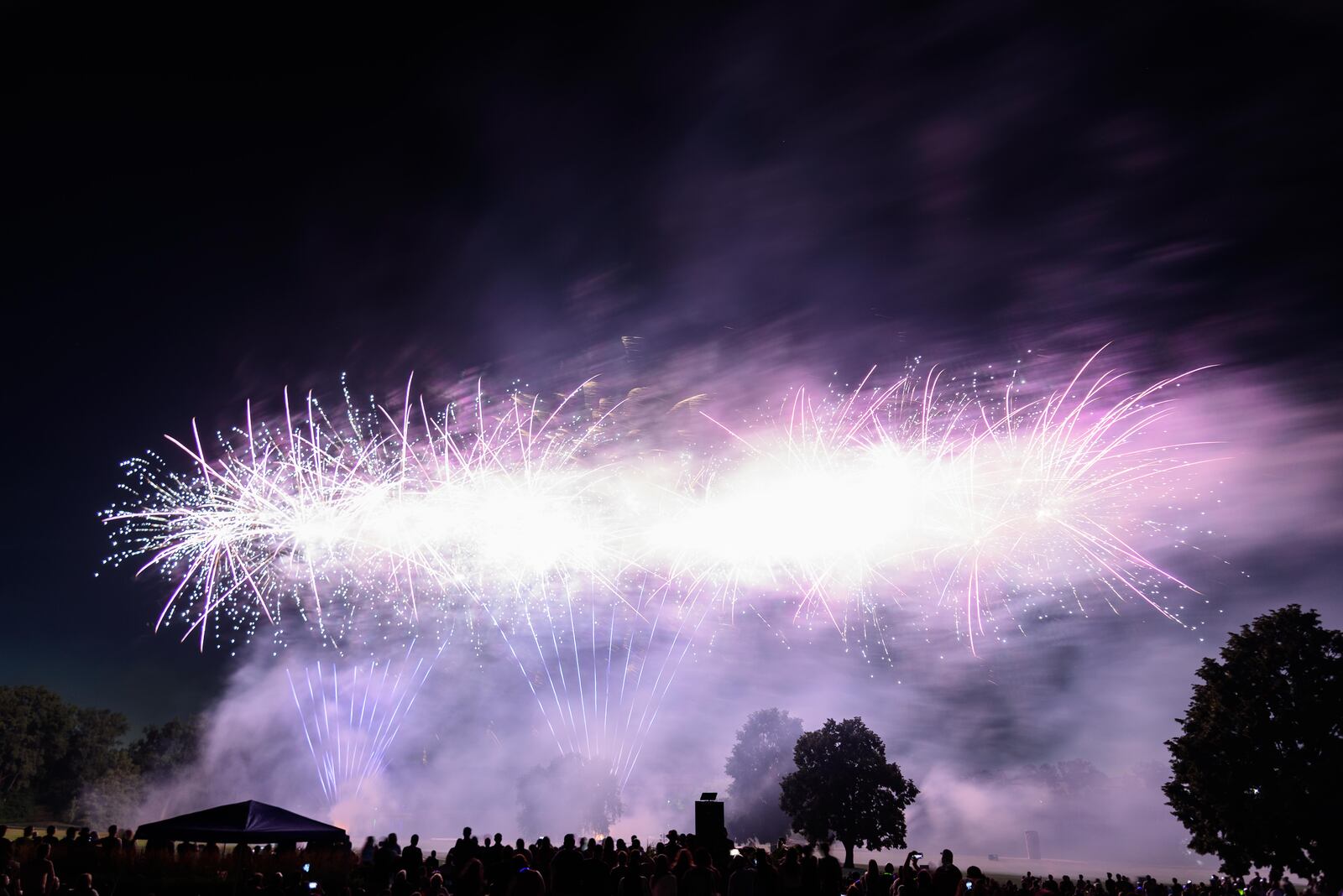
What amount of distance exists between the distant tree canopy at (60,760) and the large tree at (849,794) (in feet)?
257

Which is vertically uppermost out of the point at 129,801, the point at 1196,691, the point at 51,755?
the point at 1196,691

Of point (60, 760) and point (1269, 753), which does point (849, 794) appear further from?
point (60, 760)

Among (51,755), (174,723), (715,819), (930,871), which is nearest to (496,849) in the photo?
(715,819)

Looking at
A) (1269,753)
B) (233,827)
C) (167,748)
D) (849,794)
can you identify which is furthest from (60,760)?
(1269,753)

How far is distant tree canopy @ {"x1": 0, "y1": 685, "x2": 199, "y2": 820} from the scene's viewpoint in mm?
80062

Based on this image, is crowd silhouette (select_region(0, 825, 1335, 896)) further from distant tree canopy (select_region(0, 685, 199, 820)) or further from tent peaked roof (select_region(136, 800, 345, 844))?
distant tree canopy (select_region(0, 685, 199, 820))

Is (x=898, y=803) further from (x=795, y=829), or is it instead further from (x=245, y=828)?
(x=245, y=828)

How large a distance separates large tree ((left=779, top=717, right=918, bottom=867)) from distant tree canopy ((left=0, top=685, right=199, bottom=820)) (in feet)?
257

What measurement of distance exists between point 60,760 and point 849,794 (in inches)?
3589

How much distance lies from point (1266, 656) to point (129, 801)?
4249 inches

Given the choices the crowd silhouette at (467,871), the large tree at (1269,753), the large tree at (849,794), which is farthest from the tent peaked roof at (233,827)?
the large tree at (849,794)

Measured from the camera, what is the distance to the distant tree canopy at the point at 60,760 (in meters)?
80.1

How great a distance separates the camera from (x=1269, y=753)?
32688 mm

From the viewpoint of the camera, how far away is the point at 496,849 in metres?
16.4
